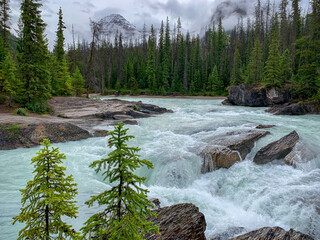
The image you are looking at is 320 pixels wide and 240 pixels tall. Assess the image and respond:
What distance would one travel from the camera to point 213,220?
6.51 metres

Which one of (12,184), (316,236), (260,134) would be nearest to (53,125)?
(12,184)

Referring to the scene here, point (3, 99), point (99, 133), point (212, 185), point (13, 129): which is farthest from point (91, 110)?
point (212, 185)

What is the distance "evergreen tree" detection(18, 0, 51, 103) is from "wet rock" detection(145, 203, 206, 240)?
Result: 19501 mm

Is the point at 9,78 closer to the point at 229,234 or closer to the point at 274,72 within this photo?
the point at 229,234

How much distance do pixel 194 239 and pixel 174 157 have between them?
6.08 m

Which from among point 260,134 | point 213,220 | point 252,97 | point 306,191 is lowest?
point 213,220

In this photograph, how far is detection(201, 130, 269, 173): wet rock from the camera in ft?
32.2

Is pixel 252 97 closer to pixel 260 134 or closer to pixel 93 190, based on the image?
pixel 260 134

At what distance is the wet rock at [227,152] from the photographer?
981 cm

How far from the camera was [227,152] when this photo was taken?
10.1 m

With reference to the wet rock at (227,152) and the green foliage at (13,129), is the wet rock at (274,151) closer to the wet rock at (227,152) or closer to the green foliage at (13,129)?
the wet rock at (227,152)

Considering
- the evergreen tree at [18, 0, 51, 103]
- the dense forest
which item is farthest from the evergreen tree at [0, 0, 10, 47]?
the evergreen tree at [18, 0, 51, 103]

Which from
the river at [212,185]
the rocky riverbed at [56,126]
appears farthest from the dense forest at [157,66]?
the river at [212,185]

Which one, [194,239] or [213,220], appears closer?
[194,239]
